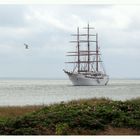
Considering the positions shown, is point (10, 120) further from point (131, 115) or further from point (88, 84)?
point (88, 84)

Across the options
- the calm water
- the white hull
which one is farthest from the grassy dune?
the white hull

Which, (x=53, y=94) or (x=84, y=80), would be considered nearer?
(x=53, y=94)

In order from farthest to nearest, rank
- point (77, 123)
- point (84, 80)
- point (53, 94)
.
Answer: point (84, 80), point (53, 94), point (77, 123)

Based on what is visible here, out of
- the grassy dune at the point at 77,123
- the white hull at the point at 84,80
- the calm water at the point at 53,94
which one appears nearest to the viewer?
the grassy dune at the point at 77,123

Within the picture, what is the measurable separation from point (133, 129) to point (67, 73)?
99.0 m

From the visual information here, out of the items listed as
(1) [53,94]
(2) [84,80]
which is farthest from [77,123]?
(2) [84,80]

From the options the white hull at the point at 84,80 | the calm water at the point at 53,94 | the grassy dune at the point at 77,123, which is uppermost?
the white hull at the point at 84,80

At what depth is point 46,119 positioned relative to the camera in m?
21.7

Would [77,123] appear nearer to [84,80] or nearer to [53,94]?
[53,94]

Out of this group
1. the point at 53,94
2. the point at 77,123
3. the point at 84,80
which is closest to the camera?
the point at 77,123

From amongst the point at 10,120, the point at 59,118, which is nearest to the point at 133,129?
the point at 59,118

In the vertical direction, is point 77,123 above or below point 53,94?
below

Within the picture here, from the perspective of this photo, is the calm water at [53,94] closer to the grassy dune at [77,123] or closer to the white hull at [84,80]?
the white hull at [84,80]

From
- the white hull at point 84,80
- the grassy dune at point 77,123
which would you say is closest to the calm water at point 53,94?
the white hull at point 84,80
